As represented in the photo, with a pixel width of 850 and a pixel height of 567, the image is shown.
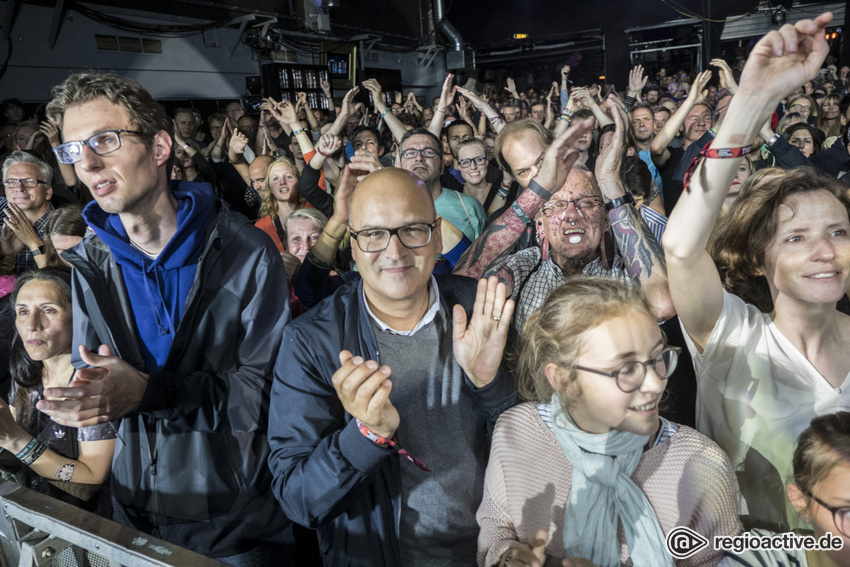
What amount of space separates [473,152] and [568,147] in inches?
68.4

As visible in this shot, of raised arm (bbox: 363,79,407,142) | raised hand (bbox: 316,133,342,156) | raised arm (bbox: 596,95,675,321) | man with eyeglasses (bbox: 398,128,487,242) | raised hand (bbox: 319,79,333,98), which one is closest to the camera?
raised arm (bbox: 596,95,675,321)

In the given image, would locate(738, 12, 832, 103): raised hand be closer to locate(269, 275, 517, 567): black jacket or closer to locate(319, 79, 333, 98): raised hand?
locate(269, 275, 517, 567): black jacket

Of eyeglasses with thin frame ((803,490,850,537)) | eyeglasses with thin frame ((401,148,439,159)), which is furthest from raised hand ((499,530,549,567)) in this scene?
eyeglasses with thin frame ((401,148,439,159))

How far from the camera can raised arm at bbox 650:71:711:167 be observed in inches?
143

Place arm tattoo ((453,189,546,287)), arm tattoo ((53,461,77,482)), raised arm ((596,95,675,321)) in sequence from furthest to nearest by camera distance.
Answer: arm tattoo ((453,189,546,287)), arm tattoo ((53,461,77,482)), raised arm ((596,95,675,321))

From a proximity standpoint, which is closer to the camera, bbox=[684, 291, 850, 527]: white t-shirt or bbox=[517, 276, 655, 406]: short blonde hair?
bbox=[517, 276, 655, 406]: short blonde hair

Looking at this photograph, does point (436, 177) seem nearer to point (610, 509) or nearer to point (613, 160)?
point (613, 160)

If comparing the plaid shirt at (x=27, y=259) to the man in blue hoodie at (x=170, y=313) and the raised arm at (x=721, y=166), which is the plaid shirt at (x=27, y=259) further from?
the raised arm at (x=721, y=166)

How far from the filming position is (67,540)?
1010 millimetres

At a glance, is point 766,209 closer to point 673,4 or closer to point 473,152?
point 473,152

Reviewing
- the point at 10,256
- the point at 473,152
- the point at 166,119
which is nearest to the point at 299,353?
the point at 166,119

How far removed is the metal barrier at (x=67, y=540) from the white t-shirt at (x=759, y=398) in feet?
4.12

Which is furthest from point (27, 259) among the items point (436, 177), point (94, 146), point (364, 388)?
point (364, 388)

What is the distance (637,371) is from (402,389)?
54 centimetres
